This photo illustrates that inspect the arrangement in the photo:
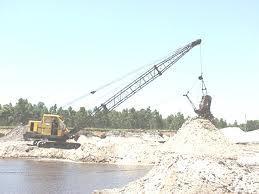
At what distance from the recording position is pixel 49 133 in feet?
206

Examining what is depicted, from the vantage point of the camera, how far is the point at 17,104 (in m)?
137

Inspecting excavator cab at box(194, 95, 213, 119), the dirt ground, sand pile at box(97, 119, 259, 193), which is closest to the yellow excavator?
the dirt ground

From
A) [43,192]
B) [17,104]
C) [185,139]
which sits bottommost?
[43,192]

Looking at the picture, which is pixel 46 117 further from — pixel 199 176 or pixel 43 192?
pixel 199 176

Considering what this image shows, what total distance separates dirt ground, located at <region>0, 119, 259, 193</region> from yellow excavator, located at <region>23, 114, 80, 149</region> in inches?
74.1

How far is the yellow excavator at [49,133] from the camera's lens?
6288 centimetres

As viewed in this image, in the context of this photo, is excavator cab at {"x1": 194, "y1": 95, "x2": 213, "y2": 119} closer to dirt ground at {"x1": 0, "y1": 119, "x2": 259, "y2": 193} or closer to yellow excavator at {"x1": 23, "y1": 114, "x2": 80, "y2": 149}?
dirt ground at {"x1": 0, "y1": 119, "x2": 259, "y2": 193}

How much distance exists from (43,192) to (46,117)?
118 ft

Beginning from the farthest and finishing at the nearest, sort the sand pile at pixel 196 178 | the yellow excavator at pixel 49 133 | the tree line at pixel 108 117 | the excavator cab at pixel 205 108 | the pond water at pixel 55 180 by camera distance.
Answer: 1. the tree line at pixel 108 117
2. the excavator cab at pixel 205 108
3. the yellow excavator at pixel 49 133
4. the pond water at pixel 55 180
5. the sand pile at pixel 196 178

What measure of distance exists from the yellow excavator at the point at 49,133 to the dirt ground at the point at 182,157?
6.17 feet

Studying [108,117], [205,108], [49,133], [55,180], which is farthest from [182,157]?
[108,117]

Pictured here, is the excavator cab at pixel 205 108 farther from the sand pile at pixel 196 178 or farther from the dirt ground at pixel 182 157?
the sand pile at pixel 196 178

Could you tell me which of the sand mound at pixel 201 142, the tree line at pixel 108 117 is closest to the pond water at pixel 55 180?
the sand mound at pixel 201 142

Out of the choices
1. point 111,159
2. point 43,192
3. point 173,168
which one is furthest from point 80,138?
point 173,168
